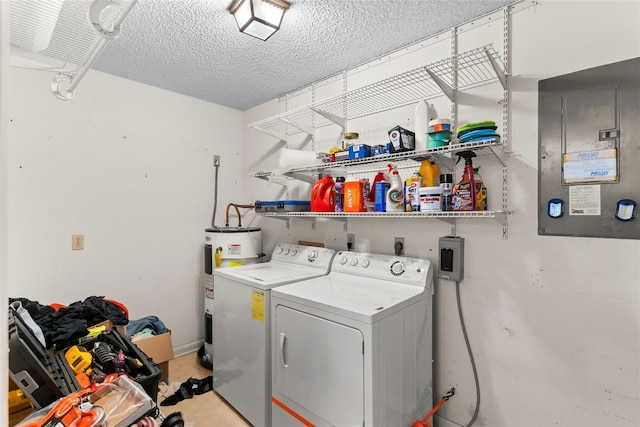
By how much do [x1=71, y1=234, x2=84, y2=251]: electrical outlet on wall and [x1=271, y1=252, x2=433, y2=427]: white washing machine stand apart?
163 cm

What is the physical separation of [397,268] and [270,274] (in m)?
0.86

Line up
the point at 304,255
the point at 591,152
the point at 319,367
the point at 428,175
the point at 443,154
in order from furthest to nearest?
the point at 304,255, the point at 428,175, the point at 443,154, the point at 319,367, the point at 591,152

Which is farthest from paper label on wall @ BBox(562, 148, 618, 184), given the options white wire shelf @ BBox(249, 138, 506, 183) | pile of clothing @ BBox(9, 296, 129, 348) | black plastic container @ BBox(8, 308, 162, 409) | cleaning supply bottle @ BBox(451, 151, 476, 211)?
pile of clothing @ BBox(9, 296, 129, 348)

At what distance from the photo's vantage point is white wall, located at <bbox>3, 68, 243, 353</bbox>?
7.04ft

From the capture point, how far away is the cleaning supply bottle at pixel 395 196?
6.00 ft

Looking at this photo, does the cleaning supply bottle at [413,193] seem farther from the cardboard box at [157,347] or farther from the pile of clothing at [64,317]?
the cardboard box at [157,347]

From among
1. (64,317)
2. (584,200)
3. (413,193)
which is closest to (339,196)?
(413,193)

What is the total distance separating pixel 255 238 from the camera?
2779 millimetres

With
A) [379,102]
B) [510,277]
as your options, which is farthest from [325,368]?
[379,102]

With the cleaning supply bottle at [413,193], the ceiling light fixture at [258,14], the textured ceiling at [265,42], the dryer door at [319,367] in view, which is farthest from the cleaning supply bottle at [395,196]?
the ceiling light fixture at [258,14]

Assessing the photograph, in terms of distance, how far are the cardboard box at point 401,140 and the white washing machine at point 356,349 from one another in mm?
663

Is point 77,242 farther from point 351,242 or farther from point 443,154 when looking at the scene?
point 443,154

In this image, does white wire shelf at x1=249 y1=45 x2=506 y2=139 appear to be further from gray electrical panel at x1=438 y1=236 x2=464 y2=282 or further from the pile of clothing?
the pile of clothing

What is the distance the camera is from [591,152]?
1.39m
